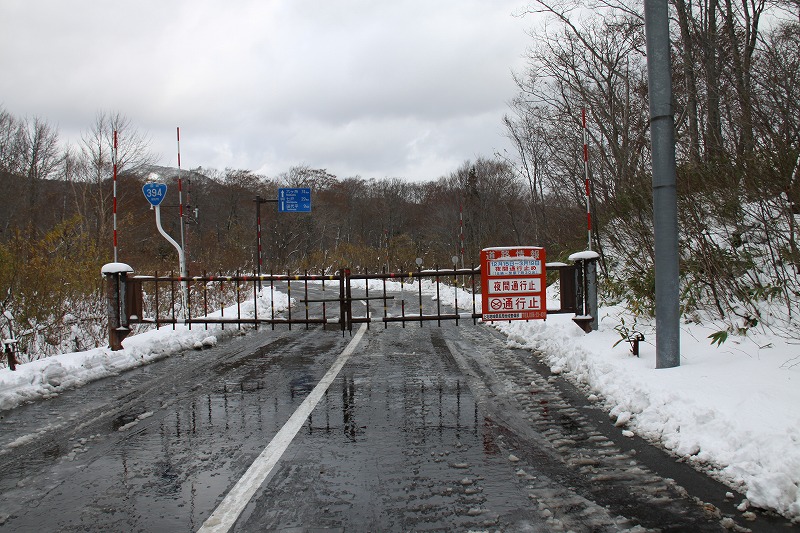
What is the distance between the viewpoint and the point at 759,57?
25.7 feet

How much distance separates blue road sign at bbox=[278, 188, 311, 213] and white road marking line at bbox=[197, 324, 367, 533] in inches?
741

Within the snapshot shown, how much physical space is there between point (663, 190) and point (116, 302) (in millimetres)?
8536

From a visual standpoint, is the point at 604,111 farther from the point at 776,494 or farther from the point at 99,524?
the point at 99,524

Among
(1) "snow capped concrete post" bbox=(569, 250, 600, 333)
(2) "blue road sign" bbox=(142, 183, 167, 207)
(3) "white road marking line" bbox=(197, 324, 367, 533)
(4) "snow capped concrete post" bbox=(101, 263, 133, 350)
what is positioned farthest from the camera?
(2) "blue road sign" bbox=(142, 183, 167, 207)

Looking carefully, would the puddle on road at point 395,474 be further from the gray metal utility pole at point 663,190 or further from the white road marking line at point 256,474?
the gray metal utility pole at point 663,190

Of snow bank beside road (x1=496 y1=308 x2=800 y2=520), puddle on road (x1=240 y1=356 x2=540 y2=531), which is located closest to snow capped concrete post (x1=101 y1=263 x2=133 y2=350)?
puddle on road (x1=240 y1=356 x2=540 y2=531)

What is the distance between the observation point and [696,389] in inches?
213

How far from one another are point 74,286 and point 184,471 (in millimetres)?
8704

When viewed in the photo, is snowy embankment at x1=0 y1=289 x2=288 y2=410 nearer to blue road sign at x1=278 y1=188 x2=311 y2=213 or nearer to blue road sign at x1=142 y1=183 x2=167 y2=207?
blue road sign at x1=142 y1=183 x2=167 y2=207

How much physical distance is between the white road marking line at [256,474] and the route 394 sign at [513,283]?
3.86 m

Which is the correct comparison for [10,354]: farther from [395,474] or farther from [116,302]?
[395,474]

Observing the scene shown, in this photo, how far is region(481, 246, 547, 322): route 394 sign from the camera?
9.70 metres

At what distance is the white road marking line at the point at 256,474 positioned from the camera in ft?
11.2

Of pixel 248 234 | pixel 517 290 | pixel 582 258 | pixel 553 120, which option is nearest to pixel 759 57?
pixel 582 258
